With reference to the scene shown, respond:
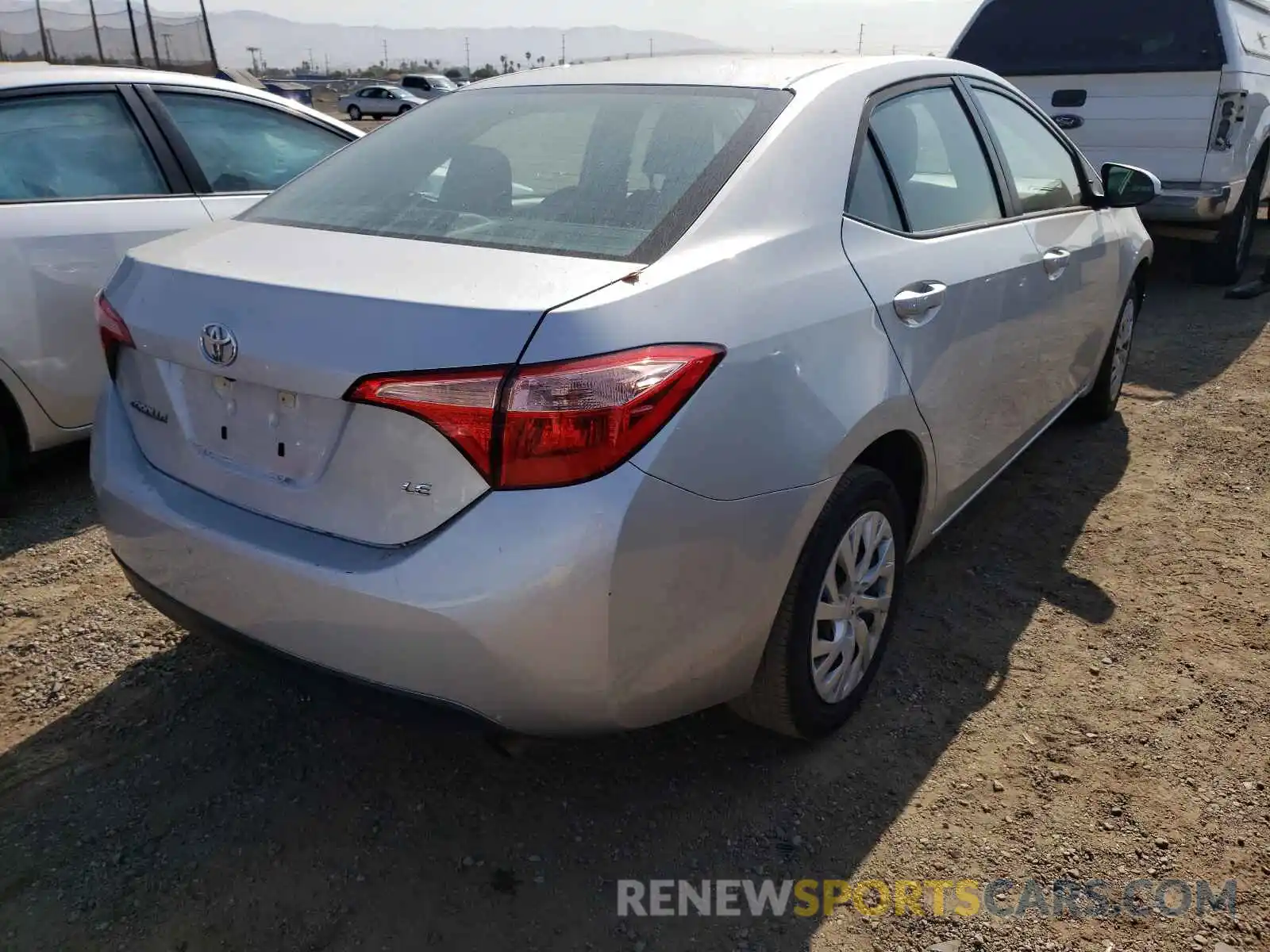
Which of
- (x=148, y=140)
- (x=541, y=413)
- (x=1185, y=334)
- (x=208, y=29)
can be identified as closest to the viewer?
(x=541, y=413)

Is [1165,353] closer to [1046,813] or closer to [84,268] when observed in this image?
[1046,813]

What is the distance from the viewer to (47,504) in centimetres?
379

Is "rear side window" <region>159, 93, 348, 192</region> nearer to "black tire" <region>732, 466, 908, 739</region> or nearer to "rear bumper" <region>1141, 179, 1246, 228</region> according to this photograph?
"black tire" <region>732, 466, 908, 739</region>

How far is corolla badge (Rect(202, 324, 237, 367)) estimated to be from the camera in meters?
1.92

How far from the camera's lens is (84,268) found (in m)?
3.66

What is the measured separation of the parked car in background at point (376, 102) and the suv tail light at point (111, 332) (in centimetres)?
4023

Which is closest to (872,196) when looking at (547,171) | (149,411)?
(547,171)

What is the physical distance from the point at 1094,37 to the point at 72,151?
648 centimetres

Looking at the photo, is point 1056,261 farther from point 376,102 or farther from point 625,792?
point 376,102

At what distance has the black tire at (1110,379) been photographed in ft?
14.5

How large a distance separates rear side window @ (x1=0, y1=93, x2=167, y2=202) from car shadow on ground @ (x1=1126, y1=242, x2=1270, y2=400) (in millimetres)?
4804

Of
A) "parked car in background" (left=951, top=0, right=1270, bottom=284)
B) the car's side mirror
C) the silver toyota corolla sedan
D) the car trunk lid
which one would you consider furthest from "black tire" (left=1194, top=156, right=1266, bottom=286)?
the car trunk lid

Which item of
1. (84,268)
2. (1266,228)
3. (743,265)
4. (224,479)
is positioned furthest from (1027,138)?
(1266,228)

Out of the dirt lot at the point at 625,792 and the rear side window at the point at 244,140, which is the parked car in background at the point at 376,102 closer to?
the rear side window at the point at 244,140
